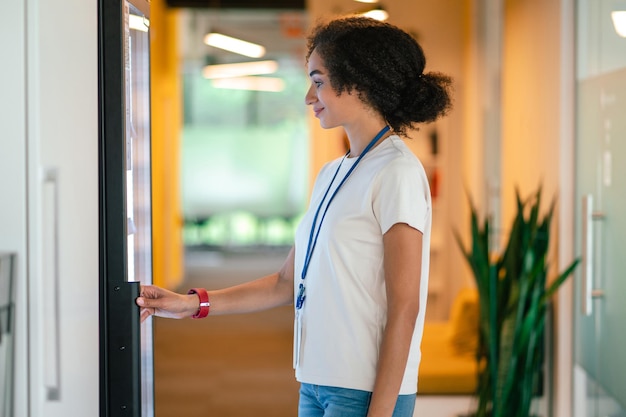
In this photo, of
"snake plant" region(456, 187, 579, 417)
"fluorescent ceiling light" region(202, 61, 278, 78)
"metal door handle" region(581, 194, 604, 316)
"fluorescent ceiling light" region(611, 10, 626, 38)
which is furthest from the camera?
"fluorescent ceiling light" region(202, 61, 278, 78)

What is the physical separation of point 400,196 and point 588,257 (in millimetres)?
2088

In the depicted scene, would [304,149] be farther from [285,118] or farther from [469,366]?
[469,366]

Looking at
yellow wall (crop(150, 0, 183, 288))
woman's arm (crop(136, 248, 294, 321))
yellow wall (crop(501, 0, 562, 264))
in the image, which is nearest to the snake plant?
yellow wall (crop(501, 0, 562, 264))

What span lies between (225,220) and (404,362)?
1509 cm

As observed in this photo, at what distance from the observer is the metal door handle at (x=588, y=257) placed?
11.8 feet

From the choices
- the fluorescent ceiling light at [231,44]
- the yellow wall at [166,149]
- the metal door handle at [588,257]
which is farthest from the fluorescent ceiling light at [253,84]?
the metal door handle at [588,257]

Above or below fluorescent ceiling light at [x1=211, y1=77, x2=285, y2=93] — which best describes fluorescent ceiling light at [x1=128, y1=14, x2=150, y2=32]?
below

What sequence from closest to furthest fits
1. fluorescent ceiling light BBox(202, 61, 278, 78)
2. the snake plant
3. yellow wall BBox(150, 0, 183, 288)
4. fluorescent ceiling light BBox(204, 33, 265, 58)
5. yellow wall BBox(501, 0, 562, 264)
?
the snake plant < yellow wall BBox(501, 0, 562, 264) < fluorescent ceiling light BBox(204, 33, 265, 58) < yellow wall BBox(150, 0, 183, 288) < fluorescent ceiling light BBox(202, 61, 278, 78)

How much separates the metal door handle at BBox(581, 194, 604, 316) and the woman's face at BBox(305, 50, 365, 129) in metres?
2.00

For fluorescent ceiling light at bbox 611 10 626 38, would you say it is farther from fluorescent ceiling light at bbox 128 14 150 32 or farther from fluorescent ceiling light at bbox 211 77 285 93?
fluorescent ceiling light at bbox 211 77 285 93

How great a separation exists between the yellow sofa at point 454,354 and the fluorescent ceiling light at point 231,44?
14.7ft

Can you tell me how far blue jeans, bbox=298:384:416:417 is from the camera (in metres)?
1.80

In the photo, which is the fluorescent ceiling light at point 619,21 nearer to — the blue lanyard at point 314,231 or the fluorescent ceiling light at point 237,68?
the blue lanyard at point 314,231

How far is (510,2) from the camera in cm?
573
